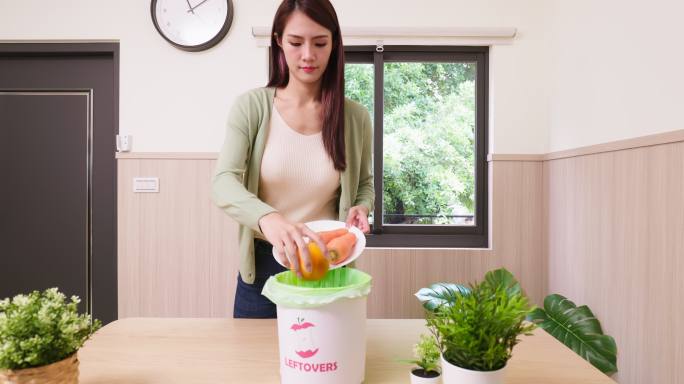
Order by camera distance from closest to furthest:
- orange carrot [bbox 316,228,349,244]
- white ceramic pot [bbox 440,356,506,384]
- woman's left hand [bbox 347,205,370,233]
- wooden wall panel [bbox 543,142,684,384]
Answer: white ceramic pot [bbox 440,356,506,384] → orange carrot [bbox 316,228,349,244] → woman's left hand [bbox 347,205,370,233] → wooden wall panel [bbox 543,142,684,384]

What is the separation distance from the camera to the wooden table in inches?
29.5

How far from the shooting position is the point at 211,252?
2.43m

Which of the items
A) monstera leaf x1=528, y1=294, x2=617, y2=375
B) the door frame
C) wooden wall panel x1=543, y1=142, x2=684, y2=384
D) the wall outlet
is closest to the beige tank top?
monstera leaf x1=528, y1=294, x2=617, y2=375

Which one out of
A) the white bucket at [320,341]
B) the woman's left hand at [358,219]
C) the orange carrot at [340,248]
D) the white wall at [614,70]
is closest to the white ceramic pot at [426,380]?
the white bucket at [320,341]

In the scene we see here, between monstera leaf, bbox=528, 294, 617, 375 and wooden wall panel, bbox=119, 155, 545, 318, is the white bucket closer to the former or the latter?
monstera leaf, bbox=528, 294, 617, 375

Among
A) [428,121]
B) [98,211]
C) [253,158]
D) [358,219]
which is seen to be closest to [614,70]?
[428,121]

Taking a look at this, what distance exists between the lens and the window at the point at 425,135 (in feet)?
8.29

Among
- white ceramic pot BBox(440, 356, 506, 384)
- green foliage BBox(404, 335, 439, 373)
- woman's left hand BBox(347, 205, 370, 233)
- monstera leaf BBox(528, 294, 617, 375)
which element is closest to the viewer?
white ceramic pot BBox(440, 356, 506, 384)

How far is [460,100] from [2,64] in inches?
109

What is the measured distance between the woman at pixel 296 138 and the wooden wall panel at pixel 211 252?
Result: 3.81 ft

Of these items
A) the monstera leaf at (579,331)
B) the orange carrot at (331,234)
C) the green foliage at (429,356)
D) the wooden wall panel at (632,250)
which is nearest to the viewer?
the green foliage at (429,356)

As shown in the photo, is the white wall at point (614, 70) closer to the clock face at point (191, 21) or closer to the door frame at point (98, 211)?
the clock face at point (191, 21)

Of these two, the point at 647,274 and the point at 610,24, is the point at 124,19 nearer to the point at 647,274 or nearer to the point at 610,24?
the point at 610,24

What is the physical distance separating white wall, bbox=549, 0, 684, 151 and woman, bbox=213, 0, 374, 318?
1.04 metres
